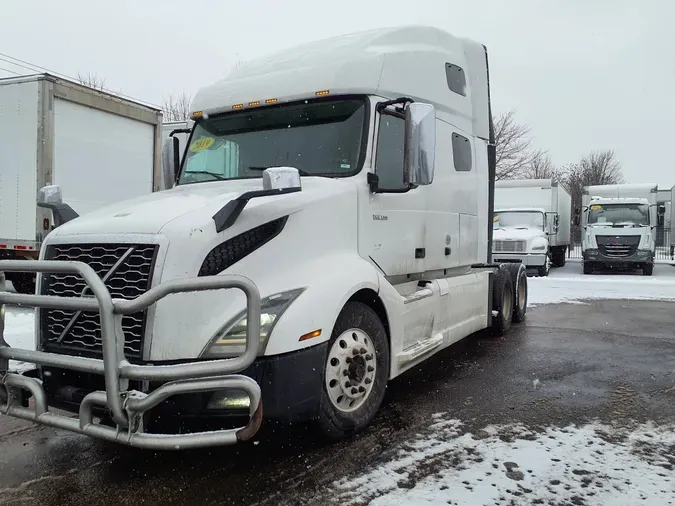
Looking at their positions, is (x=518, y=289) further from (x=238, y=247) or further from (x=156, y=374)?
(x=156, y=374)

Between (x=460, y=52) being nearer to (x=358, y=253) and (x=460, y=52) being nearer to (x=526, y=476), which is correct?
(x=358, y=253)

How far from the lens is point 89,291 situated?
3289 millimetres

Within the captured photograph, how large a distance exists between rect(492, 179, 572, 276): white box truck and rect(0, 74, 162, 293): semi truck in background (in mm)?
11686

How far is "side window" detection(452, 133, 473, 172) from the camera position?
19.6 feet

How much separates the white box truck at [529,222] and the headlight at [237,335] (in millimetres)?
15095

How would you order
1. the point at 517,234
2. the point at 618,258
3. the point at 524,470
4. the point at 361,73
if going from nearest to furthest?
1. the point at 524,470
2. the point at 361,73
3. the point at 517,234
4. the point at 618,258

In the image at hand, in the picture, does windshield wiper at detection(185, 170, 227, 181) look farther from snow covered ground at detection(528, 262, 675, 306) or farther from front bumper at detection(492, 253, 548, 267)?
front bumper at detection(492, 253, 548, 267)

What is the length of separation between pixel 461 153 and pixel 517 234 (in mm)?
13829

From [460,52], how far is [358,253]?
10.4ft

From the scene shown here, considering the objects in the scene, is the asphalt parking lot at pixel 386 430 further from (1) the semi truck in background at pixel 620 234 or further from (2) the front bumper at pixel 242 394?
(1) the semi truck in background at pixel 620 234

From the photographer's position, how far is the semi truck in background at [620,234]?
20.0 meters

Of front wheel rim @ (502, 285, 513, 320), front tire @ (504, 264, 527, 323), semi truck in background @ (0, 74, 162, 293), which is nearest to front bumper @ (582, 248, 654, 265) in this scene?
front tire @ (504, 264, 527, 323)

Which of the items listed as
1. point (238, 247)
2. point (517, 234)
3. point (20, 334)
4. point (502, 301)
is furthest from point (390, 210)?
point (517, 234)

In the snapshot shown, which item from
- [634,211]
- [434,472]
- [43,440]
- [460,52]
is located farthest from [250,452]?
[634,211]
